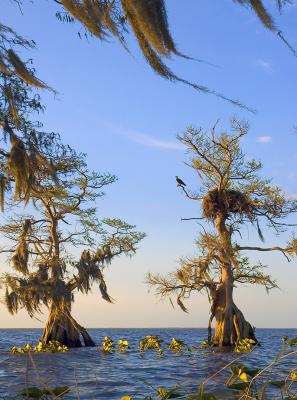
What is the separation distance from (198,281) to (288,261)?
4.52 metres

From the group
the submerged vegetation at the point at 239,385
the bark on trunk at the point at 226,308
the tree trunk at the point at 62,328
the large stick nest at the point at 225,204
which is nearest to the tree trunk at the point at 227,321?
the bark on trunk at the point at 226,308

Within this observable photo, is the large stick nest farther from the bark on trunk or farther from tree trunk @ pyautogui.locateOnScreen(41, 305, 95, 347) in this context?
tree trunk @ pyautogui.locateOnScreen(41, 305, 95, 347)

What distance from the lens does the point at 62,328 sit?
26.6 meters

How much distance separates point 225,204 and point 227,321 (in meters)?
5.68

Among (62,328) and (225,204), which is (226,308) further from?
(62,328)

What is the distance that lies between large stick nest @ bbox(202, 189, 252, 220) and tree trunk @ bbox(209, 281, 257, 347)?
3.50 meters

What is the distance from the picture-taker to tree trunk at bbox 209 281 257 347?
24719 millimetres

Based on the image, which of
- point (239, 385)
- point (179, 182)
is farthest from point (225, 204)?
point (239, 385)

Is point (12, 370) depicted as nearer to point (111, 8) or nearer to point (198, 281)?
point (111, 8)

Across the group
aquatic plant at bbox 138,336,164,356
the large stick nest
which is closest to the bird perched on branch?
the large stick nest

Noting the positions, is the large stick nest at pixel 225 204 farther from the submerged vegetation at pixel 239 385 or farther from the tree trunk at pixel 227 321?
the submerged vegetation at pixel 239 385

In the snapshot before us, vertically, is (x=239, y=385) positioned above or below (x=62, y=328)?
below

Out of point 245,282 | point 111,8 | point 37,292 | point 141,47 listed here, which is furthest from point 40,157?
point 245,282

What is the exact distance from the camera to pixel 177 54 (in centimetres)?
486
